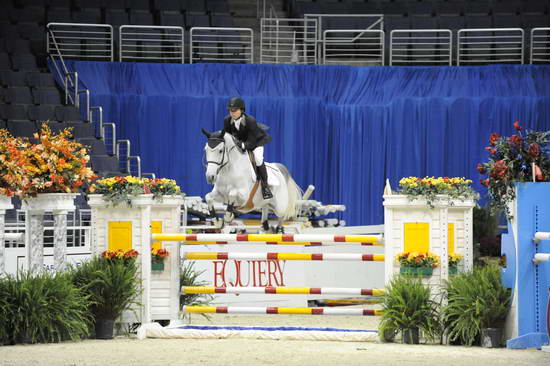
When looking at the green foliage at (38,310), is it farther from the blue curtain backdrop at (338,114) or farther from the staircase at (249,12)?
the staircase at (249,12)

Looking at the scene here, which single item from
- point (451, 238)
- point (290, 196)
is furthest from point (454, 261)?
Result: point (290, 196)

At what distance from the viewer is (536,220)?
593 cm

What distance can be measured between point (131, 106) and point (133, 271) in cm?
803

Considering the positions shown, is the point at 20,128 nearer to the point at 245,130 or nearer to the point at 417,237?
the point at 245,130

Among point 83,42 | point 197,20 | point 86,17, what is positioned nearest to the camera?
point 83,42

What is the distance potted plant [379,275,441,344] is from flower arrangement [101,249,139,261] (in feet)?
6.22

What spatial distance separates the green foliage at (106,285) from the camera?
6559 mm

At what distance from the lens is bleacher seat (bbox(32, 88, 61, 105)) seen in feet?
43.7

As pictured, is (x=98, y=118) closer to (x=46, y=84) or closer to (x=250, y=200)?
(x=46, y=84)

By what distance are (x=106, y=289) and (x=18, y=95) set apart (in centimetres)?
730

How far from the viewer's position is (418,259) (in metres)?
6.43

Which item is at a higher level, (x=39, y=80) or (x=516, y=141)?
(x=39, y=80)

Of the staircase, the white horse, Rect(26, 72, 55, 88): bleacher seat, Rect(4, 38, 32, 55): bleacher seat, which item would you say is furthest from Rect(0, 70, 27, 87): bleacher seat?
the white horse

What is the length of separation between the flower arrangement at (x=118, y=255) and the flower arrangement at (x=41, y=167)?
0.55 meters
